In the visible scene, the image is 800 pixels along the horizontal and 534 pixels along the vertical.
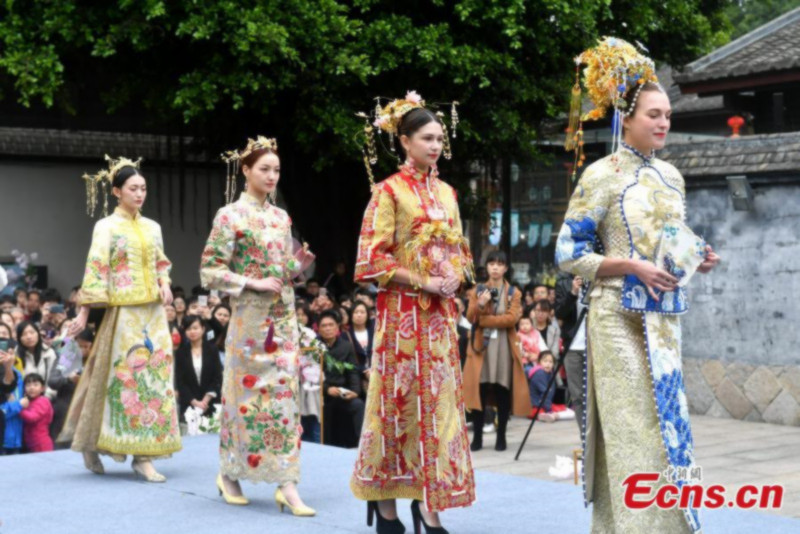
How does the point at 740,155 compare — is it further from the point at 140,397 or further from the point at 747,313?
the point at 140,397

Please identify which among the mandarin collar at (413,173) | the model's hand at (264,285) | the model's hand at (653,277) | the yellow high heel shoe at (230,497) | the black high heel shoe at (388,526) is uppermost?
the mandarin collar at (413,173)

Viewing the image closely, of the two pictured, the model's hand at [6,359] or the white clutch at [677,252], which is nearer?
the white clutch at [677,252]

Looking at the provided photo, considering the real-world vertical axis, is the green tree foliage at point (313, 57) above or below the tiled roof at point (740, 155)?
above

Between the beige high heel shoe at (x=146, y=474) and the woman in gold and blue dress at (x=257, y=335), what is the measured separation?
0.87m

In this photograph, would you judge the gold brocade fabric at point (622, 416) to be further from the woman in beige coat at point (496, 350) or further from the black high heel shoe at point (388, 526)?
the woman in beige coat at point (496, 350)

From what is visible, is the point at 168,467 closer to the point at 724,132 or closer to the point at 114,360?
the point at 114,360

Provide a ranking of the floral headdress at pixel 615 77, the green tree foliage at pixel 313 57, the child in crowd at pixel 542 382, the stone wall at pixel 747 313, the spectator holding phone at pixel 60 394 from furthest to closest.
Answer: the green tree foliage at pixel 313 57
the child in crowd at pixel 542 382
the stone wall at pixel 747 313
the spectator holding phone at pixel 60 394
the floral headdress at pixel 615 77

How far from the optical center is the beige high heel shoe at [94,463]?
792 centimetres

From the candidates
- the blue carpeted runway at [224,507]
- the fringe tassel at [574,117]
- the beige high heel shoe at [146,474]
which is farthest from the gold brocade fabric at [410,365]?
the beige high heel shoe at [146,474]

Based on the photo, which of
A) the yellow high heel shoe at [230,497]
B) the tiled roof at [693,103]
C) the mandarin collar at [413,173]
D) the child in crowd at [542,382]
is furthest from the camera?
the tiled roof at [693,103]

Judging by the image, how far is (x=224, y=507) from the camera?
6777 mm

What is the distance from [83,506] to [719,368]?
21.8 ft

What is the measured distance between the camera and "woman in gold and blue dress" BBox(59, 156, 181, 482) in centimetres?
762

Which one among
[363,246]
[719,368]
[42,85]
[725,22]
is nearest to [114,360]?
[363,246]
